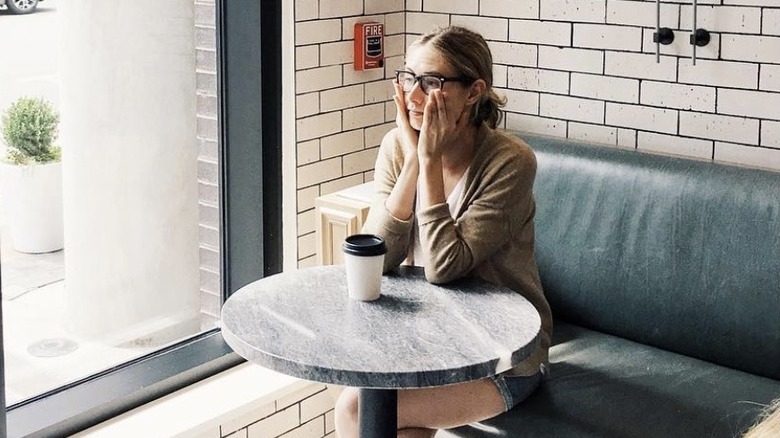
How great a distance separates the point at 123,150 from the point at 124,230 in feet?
0.83

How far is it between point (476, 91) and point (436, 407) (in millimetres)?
793

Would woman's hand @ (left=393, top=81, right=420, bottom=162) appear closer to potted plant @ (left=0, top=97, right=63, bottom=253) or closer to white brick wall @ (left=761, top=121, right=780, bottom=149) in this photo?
potted plant @ (left=0, top=97, right=63, bottom=253)

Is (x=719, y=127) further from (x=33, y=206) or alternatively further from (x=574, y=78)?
(x=33, y=206)

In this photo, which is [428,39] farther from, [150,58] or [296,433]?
[296,433]

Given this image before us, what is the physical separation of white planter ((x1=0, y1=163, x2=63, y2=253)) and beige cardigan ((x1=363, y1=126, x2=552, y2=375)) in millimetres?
931

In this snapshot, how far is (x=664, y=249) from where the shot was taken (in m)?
3.15

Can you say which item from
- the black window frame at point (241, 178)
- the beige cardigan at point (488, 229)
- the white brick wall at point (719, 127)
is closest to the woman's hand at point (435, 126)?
the beige cardigan at point (488, 229)

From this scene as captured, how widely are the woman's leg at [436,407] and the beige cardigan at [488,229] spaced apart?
106 mm

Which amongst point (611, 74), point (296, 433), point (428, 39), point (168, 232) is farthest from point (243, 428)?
point (611, 74)

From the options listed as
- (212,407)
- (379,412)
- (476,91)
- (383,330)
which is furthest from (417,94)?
(212,407)

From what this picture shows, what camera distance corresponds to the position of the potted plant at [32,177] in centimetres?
286

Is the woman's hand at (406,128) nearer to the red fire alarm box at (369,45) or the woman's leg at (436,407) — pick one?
the woman's leg at (436,407)

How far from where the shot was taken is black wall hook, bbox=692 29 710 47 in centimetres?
328

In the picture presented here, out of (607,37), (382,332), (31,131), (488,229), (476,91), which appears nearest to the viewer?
(382,332)
